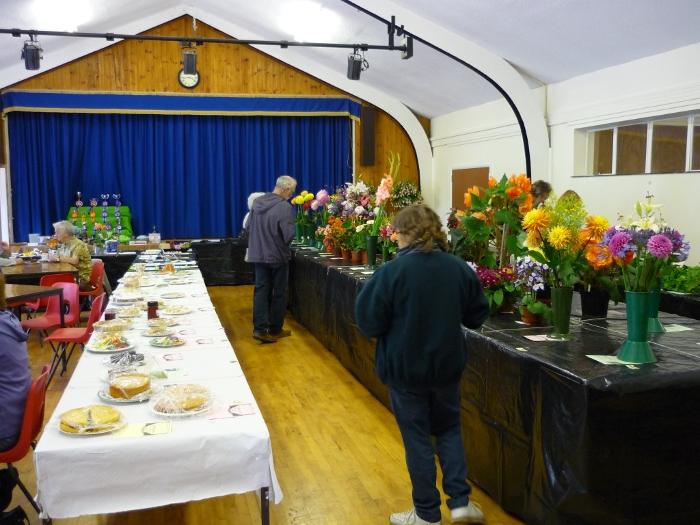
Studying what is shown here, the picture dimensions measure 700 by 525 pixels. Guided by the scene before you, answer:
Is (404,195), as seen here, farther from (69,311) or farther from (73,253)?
(69,311)

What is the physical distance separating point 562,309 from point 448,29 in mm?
5163

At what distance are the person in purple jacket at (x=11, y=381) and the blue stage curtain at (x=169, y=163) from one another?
26.2 ft

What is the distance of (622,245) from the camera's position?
2332 millimetres

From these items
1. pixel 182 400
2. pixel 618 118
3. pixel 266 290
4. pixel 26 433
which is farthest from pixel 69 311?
pixel 618 118

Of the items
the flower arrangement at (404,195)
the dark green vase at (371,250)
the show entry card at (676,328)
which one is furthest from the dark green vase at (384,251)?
the flower arrangement at (404,195)

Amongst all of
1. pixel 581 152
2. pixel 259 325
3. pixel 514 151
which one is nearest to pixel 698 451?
pixel 259 325

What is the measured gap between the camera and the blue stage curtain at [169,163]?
980 cm

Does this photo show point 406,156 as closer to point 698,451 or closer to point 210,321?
point 210,321

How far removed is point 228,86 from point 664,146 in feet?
21.6

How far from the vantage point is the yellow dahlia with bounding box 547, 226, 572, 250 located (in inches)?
104

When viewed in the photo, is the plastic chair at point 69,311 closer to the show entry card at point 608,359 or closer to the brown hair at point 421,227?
the brown hair at point 421,227

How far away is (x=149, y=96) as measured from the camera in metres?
9.94

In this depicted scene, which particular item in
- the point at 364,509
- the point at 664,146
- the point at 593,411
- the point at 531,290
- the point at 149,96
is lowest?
the point at 364,509

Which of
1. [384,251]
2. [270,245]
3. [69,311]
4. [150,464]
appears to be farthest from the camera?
[270,245]
